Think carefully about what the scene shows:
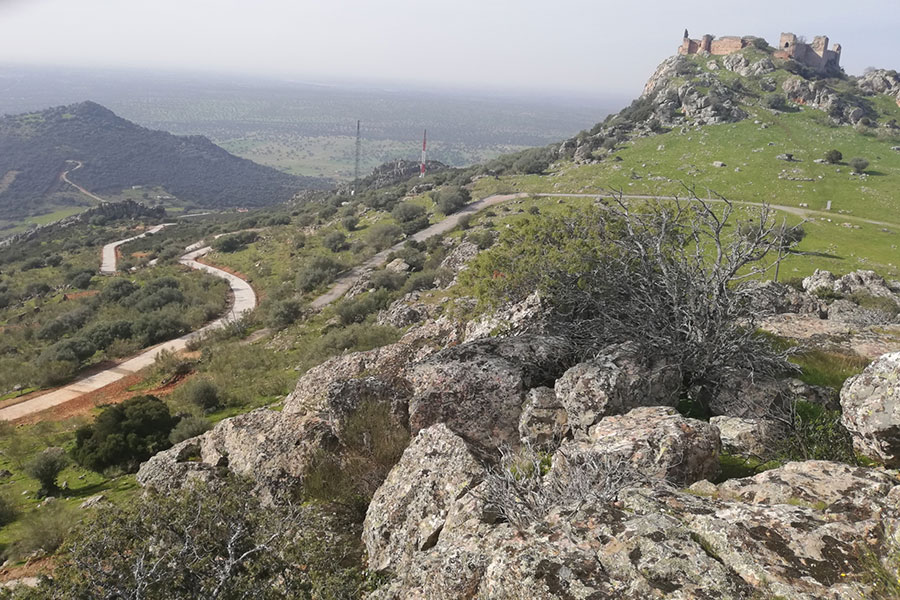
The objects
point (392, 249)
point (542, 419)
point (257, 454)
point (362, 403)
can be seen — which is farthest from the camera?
point (392, 249)

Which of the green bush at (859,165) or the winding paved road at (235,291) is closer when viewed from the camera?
the winding paved road at (235,291)

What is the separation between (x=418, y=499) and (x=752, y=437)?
15.9 feet

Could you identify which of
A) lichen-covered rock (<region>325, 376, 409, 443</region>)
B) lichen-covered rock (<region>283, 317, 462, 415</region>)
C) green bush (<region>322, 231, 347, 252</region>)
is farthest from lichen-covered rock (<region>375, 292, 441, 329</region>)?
green bush (<region>322, 231, 347, 252</region>)

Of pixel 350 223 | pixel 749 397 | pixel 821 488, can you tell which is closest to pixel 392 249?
pixel 350 223

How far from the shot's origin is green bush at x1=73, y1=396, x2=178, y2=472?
13.1 m

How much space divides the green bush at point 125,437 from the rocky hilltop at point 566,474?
9.82 feet

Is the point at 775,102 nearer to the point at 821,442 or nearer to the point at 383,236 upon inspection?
the point at 383,236

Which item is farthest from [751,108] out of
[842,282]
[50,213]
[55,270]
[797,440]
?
[50,213]

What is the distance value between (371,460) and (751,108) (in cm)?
7654

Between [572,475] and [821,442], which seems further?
[821,442]

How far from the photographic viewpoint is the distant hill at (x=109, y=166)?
489 ft

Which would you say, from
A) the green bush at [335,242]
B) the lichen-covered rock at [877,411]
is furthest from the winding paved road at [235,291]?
the green bush at [335,242]

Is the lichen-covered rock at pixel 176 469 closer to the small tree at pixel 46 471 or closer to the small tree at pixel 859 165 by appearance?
the small tree at pixel 46 471

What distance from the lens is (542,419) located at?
25.5ft
